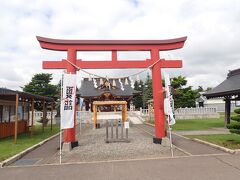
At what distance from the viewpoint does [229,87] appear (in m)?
20.4

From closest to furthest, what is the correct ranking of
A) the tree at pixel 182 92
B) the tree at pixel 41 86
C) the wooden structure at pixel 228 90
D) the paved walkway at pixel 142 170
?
1. the paved walkway at pixel 142 170
2. the wooden structure at pixel 228 90
3. the tree at pixel 182 92
4. the tree at pixel 41 86

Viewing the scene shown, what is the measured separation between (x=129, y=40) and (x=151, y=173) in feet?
23.8

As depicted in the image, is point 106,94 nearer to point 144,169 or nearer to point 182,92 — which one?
point 182,92

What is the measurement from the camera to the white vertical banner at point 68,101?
9.66 metres

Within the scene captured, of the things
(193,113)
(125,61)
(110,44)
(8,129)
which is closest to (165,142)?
(125,61)

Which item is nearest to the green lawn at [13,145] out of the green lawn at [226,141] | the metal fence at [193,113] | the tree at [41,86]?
the green lawn at [226,141]

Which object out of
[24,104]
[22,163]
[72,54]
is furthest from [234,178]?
[24,104]

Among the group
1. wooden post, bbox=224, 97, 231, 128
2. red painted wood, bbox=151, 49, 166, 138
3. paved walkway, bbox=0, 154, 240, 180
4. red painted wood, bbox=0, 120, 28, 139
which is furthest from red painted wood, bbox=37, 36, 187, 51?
wooden post, bbox=224, 97, 231, 128

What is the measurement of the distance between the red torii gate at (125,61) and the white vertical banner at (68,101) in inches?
63.8

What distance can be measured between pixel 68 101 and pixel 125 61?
12.2ft

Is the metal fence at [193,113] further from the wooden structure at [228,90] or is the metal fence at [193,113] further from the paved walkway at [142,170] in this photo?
the paved walkway at [142,170]

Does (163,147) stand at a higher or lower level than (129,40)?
lower

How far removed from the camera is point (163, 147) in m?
11.2

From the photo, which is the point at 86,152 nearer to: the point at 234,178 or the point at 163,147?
the point at 163,147
